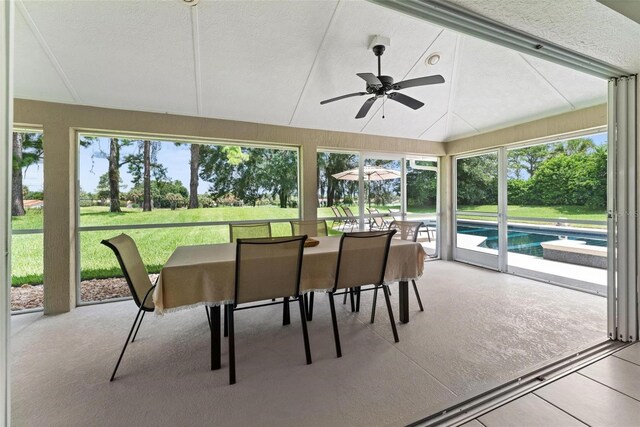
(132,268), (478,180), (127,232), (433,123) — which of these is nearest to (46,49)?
(127,232)

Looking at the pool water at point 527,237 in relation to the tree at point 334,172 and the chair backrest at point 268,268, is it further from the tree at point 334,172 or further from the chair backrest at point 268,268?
the chair backrest at point 268,268

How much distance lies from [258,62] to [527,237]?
4.91 metres

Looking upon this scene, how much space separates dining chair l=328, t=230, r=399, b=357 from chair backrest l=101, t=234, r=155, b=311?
1475 mm

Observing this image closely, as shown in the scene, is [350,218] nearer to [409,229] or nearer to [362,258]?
[409,229]

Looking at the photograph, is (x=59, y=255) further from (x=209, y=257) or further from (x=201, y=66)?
(x=201, y=66)

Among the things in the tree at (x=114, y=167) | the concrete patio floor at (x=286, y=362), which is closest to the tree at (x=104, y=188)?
the tree at (x=114, y=167)

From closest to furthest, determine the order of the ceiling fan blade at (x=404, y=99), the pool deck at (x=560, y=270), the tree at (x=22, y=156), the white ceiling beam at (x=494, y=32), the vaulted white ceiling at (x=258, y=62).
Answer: the white ceiling beam at (x=494, y=32) → the vaulted white ceiling at (x=258, y=62) → the ceiling fan blade at (x=404, y=99) → the tree at (x=22, y=156) → the pool deck at (x=560, y=270)

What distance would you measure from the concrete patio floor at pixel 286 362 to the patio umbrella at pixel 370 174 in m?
2.36

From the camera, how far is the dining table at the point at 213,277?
1915mm

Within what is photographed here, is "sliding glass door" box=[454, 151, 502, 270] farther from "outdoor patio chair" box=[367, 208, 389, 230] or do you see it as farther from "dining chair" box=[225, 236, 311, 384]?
"dining chair" box=[225, 236, 311, 384]

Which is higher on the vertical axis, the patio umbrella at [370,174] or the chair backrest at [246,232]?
the patio umbrella at [370,174]

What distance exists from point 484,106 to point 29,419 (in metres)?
5.70

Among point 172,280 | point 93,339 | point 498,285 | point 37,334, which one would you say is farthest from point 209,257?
point 498,285

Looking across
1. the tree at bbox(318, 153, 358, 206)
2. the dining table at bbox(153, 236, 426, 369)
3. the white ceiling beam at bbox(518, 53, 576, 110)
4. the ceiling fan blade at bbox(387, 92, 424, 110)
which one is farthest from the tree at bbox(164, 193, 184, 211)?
the white ceiling beam at bbox(518, 53, 576, 110)
